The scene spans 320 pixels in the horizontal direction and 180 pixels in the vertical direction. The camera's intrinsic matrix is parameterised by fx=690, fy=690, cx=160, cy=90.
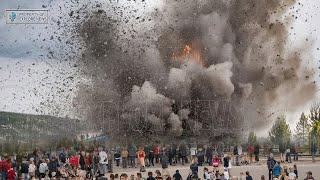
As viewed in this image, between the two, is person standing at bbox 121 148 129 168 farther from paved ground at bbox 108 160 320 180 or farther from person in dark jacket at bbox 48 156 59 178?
person in dark jacket at bbox 48 156 59 178

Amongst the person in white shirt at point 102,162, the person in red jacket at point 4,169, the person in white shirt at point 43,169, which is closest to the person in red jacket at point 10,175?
the person in red jacket at point 4,169

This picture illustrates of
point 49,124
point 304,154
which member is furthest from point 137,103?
point 304,154

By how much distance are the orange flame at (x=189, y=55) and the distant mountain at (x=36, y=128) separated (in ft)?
37.9

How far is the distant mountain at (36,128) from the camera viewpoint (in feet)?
195

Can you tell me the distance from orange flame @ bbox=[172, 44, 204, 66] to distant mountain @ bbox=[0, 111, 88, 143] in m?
11.6

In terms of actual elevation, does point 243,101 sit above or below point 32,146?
above

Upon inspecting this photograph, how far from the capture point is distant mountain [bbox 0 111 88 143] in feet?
195

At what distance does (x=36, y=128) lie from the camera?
212 feet

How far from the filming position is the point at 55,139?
56938 mm

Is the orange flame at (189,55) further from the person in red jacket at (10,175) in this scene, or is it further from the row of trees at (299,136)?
the person in red jacket at (10,175)

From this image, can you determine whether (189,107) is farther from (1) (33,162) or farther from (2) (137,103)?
(1) (33,162)

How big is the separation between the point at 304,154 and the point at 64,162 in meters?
17.1

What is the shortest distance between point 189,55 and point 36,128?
16082 millimetres
